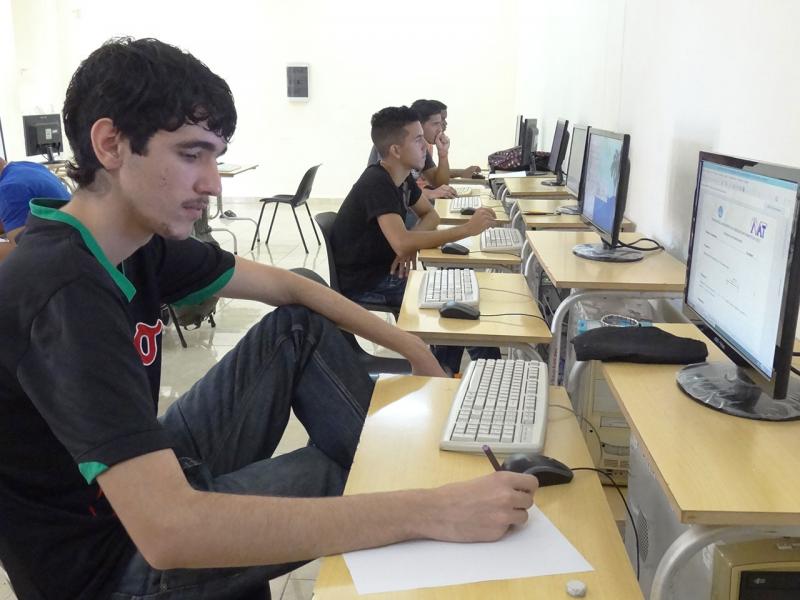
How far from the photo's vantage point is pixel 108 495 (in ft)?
3.10

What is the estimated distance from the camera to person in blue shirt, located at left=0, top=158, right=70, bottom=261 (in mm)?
2979

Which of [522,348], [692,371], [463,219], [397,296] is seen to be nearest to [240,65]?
[463,219]

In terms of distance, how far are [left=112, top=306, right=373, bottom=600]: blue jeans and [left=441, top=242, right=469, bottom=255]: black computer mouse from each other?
1.67 metres

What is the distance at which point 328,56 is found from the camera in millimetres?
9367

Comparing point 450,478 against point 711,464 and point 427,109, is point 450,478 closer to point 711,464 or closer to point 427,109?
point 711,464

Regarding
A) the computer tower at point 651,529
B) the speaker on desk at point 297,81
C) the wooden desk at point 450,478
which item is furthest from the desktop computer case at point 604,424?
the speaker on desk at point 297,81

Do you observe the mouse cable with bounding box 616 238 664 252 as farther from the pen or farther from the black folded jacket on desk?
the pen

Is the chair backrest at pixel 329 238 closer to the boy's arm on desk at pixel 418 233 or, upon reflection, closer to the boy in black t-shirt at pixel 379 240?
the boy in black t-shirt at pixel 379 240

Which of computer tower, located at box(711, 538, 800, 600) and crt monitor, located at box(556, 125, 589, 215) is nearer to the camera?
computer tower, located at box(711, 538, 800, 600)

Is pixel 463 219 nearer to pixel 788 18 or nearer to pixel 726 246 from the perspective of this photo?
pixel 788 18

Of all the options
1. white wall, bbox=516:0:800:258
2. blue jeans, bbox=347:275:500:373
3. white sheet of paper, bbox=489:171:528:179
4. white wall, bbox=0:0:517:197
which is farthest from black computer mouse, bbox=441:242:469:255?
white wall, bbox=0:0:517:197

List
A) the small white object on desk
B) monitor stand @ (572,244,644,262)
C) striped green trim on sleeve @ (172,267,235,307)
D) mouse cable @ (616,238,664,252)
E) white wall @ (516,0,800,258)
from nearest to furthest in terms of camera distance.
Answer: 1. the small white object on desk
2. striped green trim on sleeve @ (172,267,235,307)
3. white wall @ (516,0,800,258)
4. monitor stand @ (572,244,644,262)
5. mouse cable @ (616,238,664,252)

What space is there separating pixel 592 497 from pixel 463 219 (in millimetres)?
3195

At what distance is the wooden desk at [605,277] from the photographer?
2236 mm
